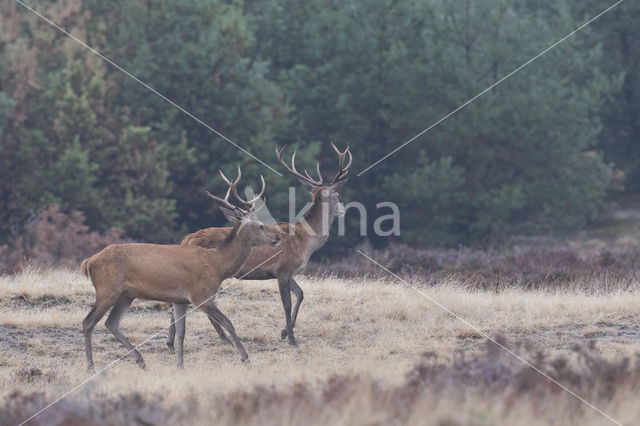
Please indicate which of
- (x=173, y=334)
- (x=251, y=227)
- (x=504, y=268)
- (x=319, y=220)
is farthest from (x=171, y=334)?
(x=504, y=268)

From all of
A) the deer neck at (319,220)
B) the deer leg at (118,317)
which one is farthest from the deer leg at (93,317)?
the deer neck at (319,220)

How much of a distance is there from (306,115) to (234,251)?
20.2 metres

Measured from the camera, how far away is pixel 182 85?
2741 centimetres

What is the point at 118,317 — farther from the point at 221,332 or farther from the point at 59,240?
the point at 59,240

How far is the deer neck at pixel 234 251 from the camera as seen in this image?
Answer: 9945 millimetres

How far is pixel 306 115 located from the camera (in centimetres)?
2992

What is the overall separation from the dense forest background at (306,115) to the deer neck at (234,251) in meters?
15.0

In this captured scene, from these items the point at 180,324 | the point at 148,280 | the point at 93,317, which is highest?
the point at 148,280

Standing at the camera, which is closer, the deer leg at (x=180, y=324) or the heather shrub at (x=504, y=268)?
the deer leg at (x=180, y=324)

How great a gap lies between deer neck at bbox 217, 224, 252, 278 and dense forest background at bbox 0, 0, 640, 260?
15.0 m

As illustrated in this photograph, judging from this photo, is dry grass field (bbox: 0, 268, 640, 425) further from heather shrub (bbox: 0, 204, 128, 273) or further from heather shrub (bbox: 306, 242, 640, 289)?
heather shrub (bbox: 0, 204, 128, 273)

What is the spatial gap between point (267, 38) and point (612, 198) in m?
15.9

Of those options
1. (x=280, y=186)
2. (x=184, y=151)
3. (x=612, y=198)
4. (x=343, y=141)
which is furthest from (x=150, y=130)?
(x=612, y=198)

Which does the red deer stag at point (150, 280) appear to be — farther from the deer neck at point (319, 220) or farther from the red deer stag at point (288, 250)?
the deer neck at point (319, 220)
